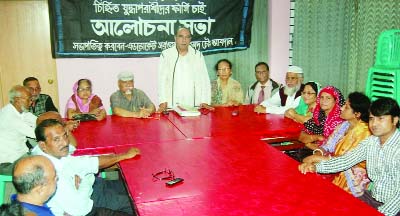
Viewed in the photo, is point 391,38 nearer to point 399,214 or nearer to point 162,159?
point 399,214

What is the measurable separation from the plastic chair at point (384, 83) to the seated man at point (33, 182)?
2.79 m

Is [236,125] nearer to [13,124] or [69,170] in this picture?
[69,170]

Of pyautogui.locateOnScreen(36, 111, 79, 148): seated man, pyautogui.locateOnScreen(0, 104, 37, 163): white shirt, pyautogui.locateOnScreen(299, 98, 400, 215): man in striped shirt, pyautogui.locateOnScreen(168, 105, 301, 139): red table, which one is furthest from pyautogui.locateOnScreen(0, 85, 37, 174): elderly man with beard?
pyautogui.locateOnScreen(299, 98, 400, 215): man in striped shirt

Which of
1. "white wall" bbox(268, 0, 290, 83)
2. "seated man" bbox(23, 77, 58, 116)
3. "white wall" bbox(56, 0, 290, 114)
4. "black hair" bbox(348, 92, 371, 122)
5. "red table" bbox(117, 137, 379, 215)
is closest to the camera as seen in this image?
"red table" bbox(117, 137, 379, 215)

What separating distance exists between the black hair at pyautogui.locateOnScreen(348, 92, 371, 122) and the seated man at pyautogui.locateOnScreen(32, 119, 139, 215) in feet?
5.51

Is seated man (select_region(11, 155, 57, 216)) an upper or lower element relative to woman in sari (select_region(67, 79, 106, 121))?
lower

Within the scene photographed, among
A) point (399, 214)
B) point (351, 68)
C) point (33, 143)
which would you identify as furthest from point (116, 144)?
point (351, 68)

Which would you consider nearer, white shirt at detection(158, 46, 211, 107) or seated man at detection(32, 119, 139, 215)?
seated man at detection(32, 119, 139, 215)

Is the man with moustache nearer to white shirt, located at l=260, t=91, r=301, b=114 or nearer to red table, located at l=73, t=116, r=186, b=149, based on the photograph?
red table, located at l=73, t=116, r=186, b=149

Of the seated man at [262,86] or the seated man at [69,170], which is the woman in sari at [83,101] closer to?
the seated man at [69,170]

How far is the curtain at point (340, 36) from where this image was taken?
431cm

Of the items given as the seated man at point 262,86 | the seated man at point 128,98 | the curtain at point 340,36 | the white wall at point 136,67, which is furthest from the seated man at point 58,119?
the curtain at point 340,36

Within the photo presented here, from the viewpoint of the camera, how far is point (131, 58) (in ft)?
18.2

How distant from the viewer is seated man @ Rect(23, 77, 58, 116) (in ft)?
14.5
